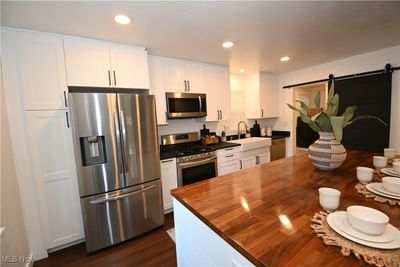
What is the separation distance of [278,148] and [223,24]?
3.11m

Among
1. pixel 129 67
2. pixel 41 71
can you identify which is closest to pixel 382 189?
pixel 129 67

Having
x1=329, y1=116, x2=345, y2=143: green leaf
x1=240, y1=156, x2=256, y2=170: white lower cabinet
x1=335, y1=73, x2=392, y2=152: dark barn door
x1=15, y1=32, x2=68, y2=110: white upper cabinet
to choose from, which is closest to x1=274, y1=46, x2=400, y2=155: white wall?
x1=335, y1=73, x2=392, y2=152: dark barn door

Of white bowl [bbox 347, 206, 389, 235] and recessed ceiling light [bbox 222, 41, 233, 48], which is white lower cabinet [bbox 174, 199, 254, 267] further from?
recessed ceiling light [bbox 222, 41, 233, 48]

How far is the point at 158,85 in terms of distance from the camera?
2.71m

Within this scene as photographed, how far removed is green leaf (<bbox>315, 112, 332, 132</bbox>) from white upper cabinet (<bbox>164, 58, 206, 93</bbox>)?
2.02 metres

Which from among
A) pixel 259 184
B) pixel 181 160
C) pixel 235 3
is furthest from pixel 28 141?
pixel 235 3

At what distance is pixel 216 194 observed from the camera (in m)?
1.14

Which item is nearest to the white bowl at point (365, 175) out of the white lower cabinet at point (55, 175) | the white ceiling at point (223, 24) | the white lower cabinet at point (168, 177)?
the white ceiling at point (223, 24)

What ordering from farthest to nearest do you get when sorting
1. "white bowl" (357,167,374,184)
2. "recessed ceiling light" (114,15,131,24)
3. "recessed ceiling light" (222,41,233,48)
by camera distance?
"recessed ceiling light" (222,41,233,48) < "recessed ceiling light" (114,15,131,24) < "white bowl" (357,167,374,184)

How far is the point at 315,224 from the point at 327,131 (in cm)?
→ 93

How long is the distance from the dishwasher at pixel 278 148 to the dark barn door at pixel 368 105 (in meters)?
1.18

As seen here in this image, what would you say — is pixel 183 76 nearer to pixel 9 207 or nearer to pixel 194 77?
pixel 194 77

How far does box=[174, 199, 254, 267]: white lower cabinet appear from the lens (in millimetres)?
767

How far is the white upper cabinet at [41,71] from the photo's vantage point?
1753 millimetres
